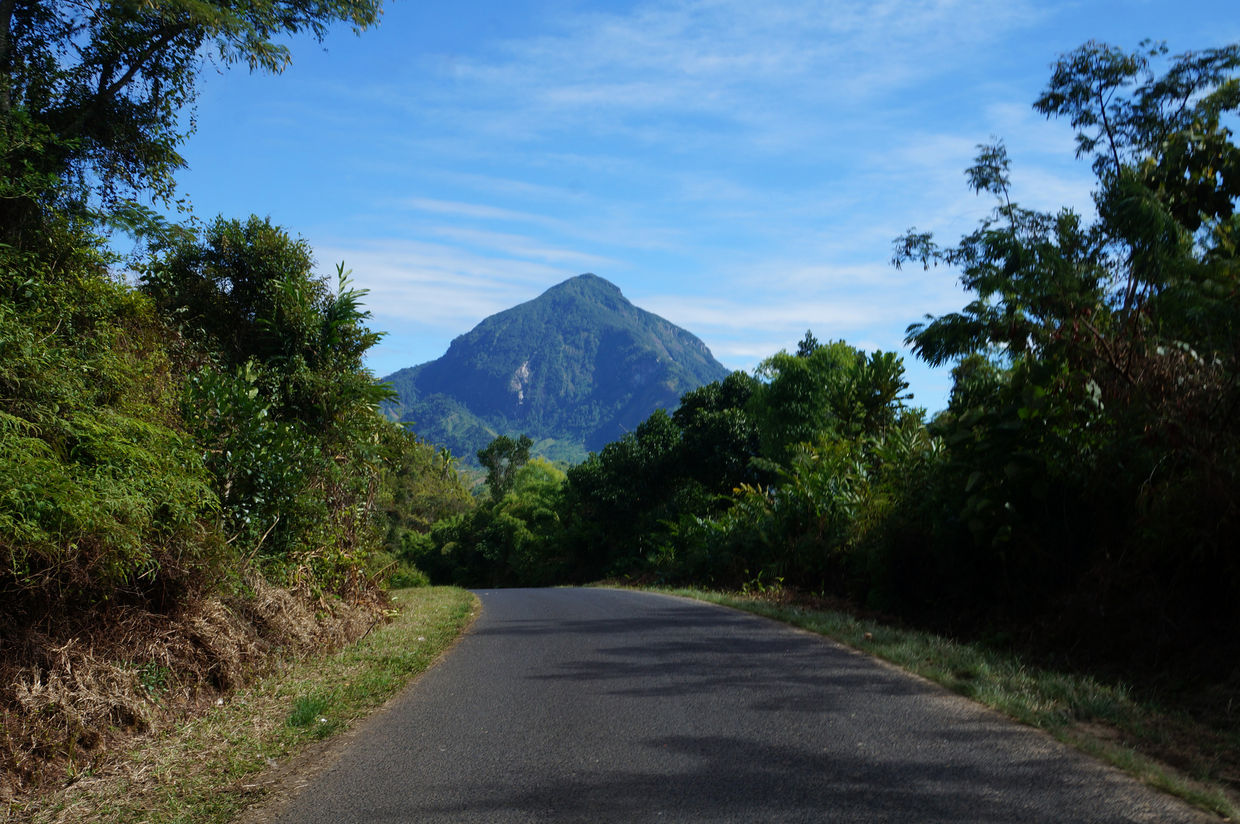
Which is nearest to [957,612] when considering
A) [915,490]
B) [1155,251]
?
[915,490]

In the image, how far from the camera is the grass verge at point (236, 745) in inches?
179

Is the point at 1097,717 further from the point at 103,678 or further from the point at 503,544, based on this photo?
the point at 503,544

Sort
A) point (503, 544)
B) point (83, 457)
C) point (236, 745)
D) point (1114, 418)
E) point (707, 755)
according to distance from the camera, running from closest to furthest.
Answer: point (707, 755) < point (236, 745) < point (83, 457) < point (1114, 418) < point (503, 544)

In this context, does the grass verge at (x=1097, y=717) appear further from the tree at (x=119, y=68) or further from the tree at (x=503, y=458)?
the tree at (x=503, y=458)

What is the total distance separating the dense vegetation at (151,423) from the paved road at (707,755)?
2.01m

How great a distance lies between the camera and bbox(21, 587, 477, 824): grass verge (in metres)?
4.55

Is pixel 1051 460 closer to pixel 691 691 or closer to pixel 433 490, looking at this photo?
pixel 691 691

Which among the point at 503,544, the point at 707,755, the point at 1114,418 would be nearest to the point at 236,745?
the point at 707,755

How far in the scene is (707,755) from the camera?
4.84 metres

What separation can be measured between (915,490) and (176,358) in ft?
32.7

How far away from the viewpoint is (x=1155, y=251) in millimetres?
8836

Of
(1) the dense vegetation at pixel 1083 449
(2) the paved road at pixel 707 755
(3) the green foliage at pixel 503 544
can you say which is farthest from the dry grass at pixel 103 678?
(3) the green foliage at pixel 503 544

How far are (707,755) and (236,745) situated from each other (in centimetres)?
325

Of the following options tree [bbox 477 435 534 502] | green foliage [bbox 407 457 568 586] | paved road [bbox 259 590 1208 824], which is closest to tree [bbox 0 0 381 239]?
paved road [bbox 259 590 1208 824]
